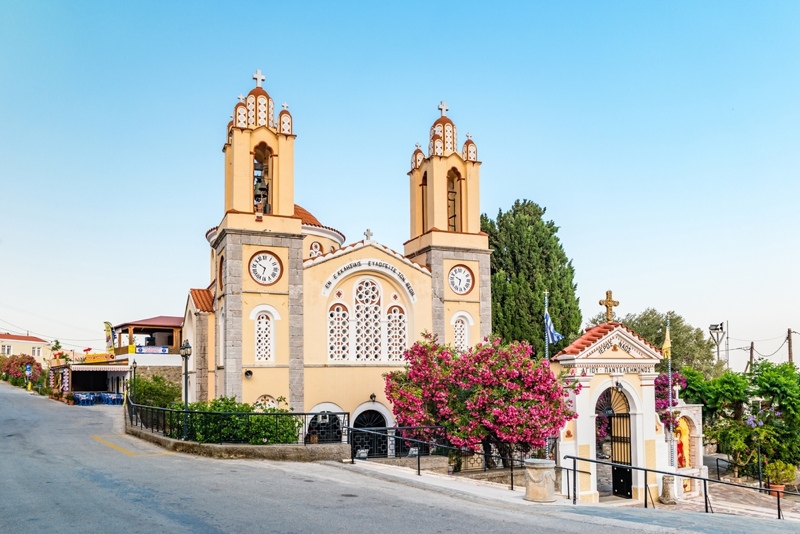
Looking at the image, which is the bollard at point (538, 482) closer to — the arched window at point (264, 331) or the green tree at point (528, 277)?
the arched window at point (264, 331)

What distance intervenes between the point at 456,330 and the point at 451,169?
651 centimetres

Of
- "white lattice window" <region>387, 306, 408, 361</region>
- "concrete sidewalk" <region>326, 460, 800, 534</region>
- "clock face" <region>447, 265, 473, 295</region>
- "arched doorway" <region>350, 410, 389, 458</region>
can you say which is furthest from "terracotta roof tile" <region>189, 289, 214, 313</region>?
"concrete sidewalk" <region>326, 460, 800, 534</region>

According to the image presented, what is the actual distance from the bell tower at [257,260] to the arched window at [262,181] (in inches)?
1.7

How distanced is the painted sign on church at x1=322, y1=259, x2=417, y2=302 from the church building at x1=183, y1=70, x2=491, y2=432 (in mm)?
38

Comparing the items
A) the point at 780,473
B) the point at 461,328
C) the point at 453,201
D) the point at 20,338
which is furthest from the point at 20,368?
the point at 780,473

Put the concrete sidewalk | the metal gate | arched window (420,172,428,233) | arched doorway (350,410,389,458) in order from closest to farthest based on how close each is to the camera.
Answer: the concrete sidewalk, the metal gate, arched doorway (350,410,389,458), arched window (420,172,428,233)

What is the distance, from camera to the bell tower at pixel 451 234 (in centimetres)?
2853

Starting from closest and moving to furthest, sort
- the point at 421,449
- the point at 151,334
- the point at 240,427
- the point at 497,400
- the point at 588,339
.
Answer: the point at 240,427
the point at 497,400
the point at 588,339
the point at 421,449
the point at 151,334

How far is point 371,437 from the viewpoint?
2348 cm

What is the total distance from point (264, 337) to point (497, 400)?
9.23m

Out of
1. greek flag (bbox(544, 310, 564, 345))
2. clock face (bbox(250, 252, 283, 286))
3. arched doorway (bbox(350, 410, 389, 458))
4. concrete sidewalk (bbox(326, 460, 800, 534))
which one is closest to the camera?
concrete sidewalk (bbox(326, 460, 800, 534))

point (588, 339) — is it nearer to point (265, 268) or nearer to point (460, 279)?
point (460, 279)

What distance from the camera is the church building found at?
25.3 metres

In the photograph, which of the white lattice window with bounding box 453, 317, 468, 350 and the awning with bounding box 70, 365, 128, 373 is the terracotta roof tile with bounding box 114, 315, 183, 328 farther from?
the white lattice window with bounding box 453, 317, 468, 350
